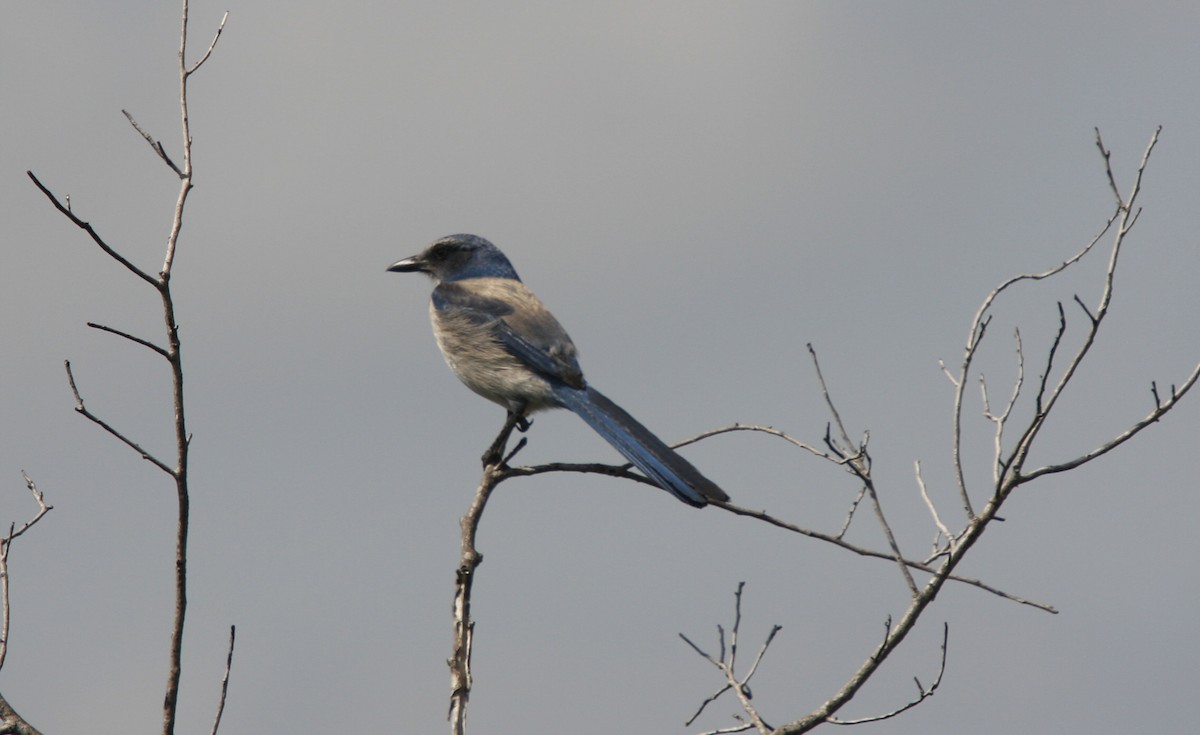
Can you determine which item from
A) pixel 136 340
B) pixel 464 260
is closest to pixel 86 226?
pixel 136 340

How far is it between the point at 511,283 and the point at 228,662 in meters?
5.99

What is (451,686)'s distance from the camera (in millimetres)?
6297

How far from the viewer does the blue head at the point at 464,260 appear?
11.6 metres

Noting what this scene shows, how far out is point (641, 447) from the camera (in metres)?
7.88

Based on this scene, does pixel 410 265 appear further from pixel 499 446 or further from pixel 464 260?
pixel 499 446

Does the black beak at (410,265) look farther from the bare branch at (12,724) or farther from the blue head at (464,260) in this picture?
the bare branch at (12,724)

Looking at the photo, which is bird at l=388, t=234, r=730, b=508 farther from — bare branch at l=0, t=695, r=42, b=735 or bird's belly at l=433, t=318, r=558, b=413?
bare branch at l=0, t=695, r=42, b=735

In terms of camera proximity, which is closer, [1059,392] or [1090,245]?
[1059,392]

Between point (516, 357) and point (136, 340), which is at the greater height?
point (516, 357)

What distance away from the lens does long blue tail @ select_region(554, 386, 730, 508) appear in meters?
7.13

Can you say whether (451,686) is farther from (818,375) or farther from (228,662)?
(818,375)

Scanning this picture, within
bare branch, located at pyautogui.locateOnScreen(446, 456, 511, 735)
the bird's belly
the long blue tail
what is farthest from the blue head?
bare branch, located at pyautogui.locateOnScreen(446, 456, 511, 735)

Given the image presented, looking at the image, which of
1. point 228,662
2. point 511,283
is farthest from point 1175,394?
point 511,283

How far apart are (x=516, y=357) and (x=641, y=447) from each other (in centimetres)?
197
